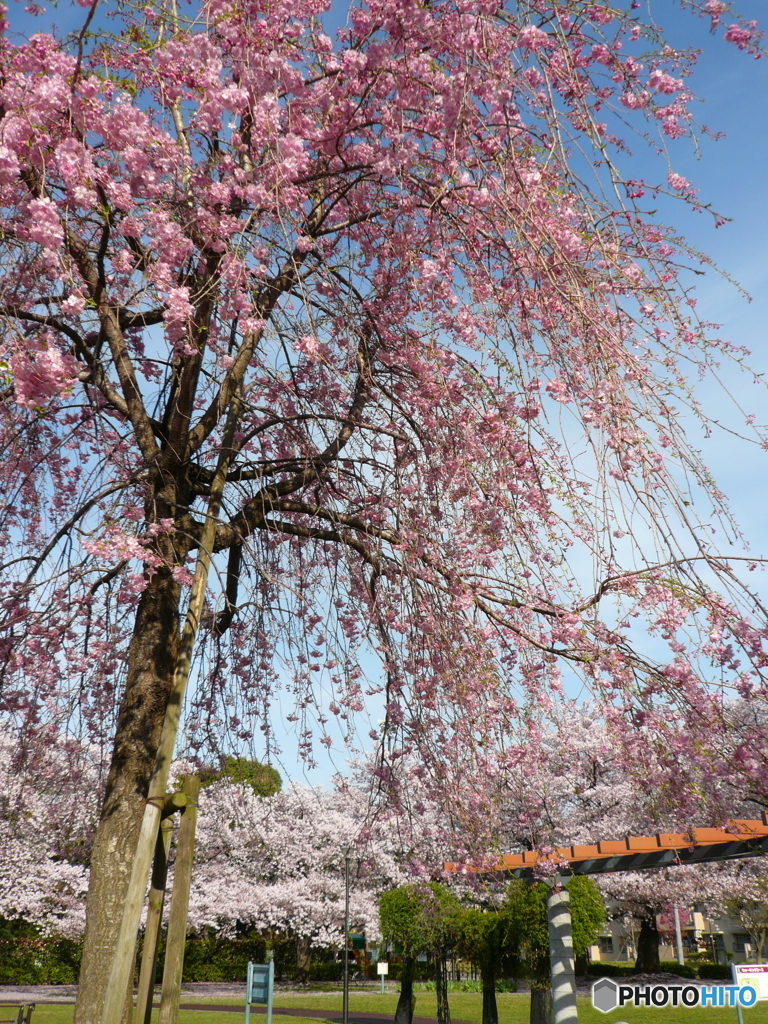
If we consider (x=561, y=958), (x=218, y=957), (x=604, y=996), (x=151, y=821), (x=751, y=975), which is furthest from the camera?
(x=218, y=957)

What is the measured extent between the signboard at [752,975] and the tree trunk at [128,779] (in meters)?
8.75

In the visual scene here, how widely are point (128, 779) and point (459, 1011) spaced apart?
19438 millimetres

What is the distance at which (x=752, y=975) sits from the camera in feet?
33.8

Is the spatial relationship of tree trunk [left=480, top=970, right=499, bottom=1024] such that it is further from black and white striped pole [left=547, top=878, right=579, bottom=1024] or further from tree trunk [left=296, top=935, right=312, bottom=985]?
tree trunk [left=296, top=935, right=312, bottom=985]

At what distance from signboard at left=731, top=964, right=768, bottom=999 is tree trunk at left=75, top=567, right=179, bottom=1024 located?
344 inches

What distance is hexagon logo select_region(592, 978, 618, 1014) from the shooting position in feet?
36.0

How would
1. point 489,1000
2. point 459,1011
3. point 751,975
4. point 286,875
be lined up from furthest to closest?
1. point 286,875
2. point 459,1011
3. point 489,1000
4. point 751,975

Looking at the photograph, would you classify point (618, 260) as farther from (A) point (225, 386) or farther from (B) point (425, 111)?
(A) point (225, 386)

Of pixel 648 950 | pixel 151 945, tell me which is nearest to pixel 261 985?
pixel 151 945

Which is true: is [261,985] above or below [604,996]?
above

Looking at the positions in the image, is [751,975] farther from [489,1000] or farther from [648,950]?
[648,950]

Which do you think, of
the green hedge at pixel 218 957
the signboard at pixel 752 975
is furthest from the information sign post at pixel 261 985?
the green hedge at pixel 218 957

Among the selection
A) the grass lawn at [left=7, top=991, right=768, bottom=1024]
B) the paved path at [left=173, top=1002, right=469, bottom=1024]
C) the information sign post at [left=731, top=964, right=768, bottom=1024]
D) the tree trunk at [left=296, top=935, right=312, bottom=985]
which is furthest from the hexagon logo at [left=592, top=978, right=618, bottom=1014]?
the tree trunk at [left=296, top=935, right=312, bottom=985]

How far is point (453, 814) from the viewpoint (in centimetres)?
470
